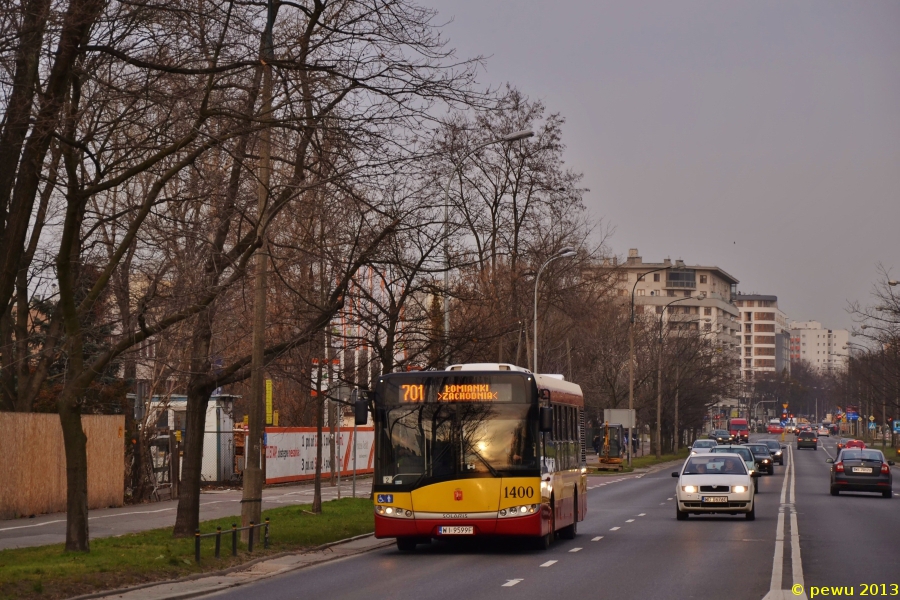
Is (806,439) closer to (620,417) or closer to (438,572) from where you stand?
(620,417)

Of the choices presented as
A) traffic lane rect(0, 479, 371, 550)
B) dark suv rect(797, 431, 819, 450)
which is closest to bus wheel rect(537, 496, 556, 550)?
traffic lane rect(0, 479, 371, 550)

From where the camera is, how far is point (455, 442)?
20.3m

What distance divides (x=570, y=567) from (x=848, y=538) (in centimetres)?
767

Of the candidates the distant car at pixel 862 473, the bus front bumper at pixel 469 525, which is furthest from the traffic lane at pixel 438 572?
the distant car at pixel 862 473

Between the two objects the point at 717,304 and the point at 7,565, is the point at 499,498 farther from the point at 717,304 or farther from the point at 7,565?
the point at 717,304

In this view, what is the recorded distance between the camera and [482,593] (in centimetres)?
1463

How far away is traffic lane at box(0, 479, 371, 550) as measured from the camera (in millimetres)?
23203

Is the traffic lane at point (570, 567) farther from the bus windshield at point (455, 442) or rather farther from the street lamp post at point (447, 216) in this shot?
the street lamp post at point (447, 216)

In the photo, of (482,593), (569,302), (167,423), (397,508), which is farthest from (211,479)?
(482,593)

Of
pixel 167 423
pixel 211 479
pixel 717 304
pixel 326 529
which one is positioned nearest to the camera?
pixel 326 529

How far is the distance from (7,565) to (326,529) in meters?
8.47
